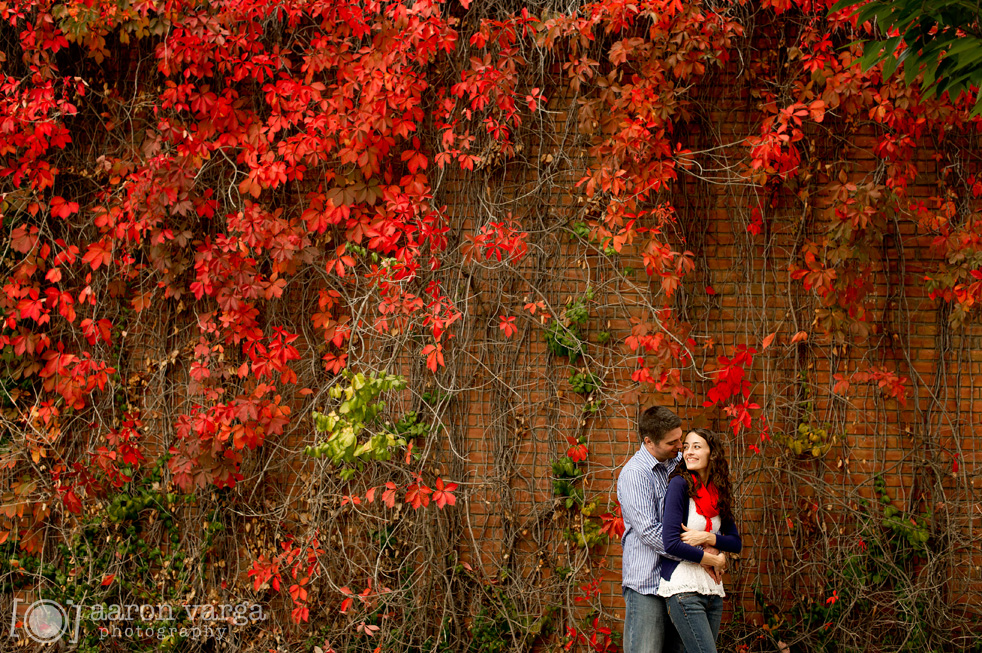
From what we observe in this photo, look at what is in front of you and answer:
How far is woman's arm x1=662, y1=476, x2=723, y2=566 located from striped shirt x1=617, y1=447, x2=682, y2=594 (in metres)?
0.06

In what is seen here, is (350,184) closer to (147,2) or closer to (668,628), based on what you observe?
(147,2)

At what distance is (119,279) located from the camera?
4.45 m

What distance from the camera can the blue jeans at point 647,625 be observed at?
306 cm

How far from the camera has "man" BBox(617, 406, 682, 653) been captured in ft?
10.0

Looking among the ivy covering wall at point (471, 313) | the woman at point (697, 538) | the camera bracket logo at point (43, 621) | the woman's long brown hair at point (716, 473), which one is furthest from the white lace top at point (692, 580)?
the camera bracket logo at point (43, 621)

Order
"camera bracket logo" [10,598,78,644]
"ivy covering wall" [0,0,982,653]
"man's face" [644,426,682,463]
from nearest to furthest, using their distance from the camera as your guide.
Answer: "man's face" [644,426,682,463] < "ivy covering wall" [0,0,982,653] < "camera bracket logo" [10,598,78,644]

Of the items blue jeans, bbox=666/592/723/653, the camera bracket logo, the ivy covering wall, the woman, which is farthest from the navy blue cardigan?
the camera bracket logo

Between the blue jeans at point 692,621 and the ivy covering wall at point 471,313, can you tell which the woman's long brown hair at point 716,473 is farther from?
the ivy covering wall at point 471,313

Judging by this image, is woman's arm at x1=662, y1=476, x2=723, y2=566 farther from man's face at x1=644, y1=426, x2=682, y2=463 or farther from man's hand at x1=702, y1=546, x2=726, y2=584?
man's face at x1=644, y1=426, x2=682, y2=463

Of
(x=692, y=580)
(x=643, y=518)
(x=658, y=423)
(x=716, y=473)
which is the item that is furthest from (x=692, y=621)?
(x=658, y=423)

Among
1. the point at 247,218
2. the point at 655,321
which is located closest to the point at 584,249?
the point at 655,321

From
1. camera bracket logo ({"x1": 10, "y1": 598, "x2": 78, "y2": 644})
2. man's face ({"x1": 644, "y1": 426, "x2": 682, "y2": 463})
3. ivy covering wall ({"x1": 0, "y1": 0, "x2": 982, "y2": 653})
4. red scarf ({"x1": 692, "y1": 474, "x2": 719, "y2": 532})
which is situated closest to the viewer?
red scarf ({"x1": 692, "y1": 474, "x2": 719, "y2": 532})

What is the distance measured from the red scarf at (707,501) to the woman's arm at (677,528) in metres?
0.06

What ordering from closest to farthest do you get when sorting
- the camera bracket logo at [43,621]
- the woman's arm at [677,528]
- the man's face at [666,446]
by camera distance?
the woman's arm at [677,528] < the man's face at [666,446] < the camera bracket logo at [43,621]
